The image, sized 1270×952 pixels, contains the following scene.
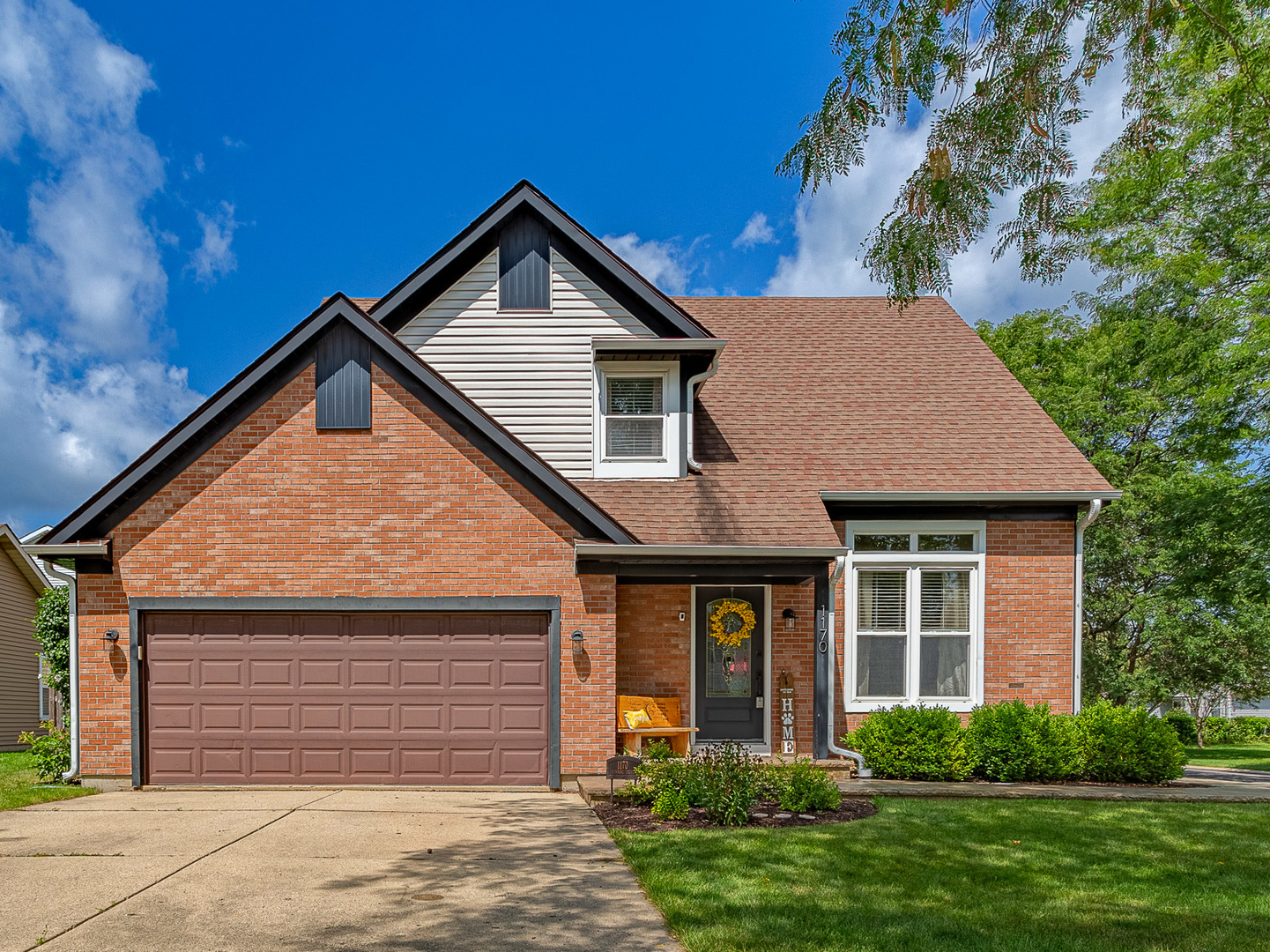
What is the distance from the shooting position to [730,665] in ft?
41.7

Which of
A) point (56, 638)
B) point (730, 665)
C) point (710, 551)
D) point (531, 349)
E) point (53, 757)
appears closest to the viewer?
point (710, 551)

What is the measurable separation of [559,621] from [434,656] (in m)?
1.67

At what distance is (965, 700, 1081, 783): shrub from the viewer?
11.3 metres

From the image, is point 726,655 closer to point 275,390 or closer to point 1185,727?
point 275,390

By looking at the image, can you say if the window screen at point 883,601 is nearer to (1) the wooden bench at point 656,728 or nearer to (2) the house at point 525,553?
(2) the house at point 525,553

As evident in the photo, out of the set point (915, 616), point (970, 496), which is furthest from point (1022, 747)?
point (970, 496)

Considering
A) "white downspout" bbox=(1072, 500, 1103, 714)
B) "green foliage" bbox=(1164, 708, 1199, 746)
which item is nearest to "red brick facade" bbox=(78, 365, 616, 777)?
"white downspout" bbox=(1072, 500, 1103, 714)

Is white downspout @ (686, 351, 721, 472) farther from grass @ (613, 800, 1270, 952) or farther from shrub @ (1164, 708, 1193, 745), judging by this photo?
shrub @ (1164, 708, 1193, 745)

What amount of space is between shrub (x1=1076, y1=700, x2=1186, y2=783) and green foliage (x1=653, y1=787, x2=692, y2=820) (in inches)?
239

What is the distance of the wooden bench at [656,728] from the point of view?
1149 centimetres

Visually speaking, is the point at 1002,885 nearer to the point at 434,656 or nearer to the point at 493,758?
the point at 493,758

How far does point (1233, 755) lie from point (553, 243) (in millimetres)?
21656

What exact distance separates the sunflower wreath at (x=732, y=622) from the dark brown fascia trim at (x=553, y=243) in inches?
159

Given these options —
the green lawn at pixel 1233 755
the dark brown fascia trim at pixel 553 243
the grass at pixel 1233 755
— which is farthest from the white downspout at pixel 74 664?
the grass at pixel 1233 755
